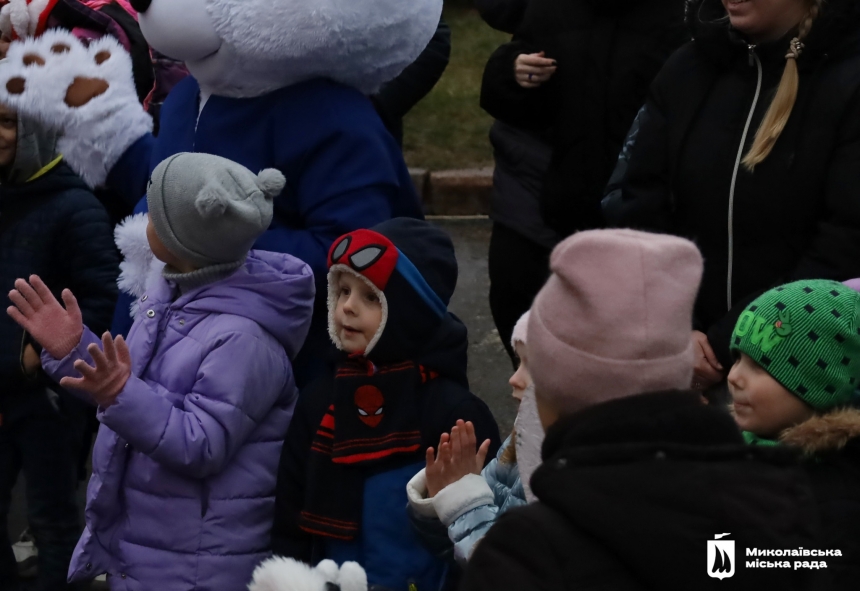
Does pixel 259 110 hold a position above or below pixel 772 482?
below

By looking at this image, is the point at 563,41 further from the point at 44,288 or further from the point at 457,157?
the point at 457,157

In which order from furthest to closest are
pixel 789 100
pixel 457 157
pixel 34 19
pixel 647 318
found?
pixel 457 157
pixel 34 19
pixel 789 100
pixel 647 318

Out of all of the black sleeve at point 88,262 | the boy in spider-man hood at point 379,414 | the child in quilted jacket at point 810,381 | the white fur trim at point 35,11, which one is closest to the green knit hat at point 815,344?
the child in quilted jacket at point 810,381

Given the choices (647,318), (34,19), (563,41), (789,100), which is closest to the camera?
(647,318)

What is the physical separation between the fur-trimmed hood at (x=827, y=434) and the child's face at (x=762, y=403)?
0.10 metres

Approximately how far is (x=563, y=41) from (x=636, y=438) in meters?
2.15

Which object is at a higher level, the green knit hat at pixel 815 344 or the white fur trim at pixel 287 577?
the green knit hat at pixel 815 344

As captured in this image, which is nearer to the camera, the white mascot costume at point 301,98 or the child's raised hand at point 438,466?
the child's raised hand at point 438,466

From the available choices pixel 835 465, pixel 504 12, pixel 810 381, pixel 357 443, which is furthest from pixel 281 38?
pixel 835 465

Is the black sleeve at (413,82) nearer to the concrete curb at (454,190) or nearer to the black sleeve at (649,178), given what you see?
the black sleeve at (649,178)

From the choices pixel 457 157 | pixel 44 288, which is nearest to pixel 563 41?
pixel 44 288

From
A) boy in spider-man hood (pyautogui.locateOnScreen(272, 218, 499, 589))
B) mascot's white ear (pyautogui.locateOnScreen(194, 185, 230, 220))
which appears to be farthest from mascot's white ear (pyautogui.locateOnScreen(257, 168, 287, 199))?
boy in spider-man hood (pyautogui.locateOnScreen(272, 218, 499, 589))

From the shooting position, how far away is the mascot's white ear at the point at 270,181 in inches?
110

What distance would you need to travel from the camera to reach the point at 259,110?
9.95 ft
